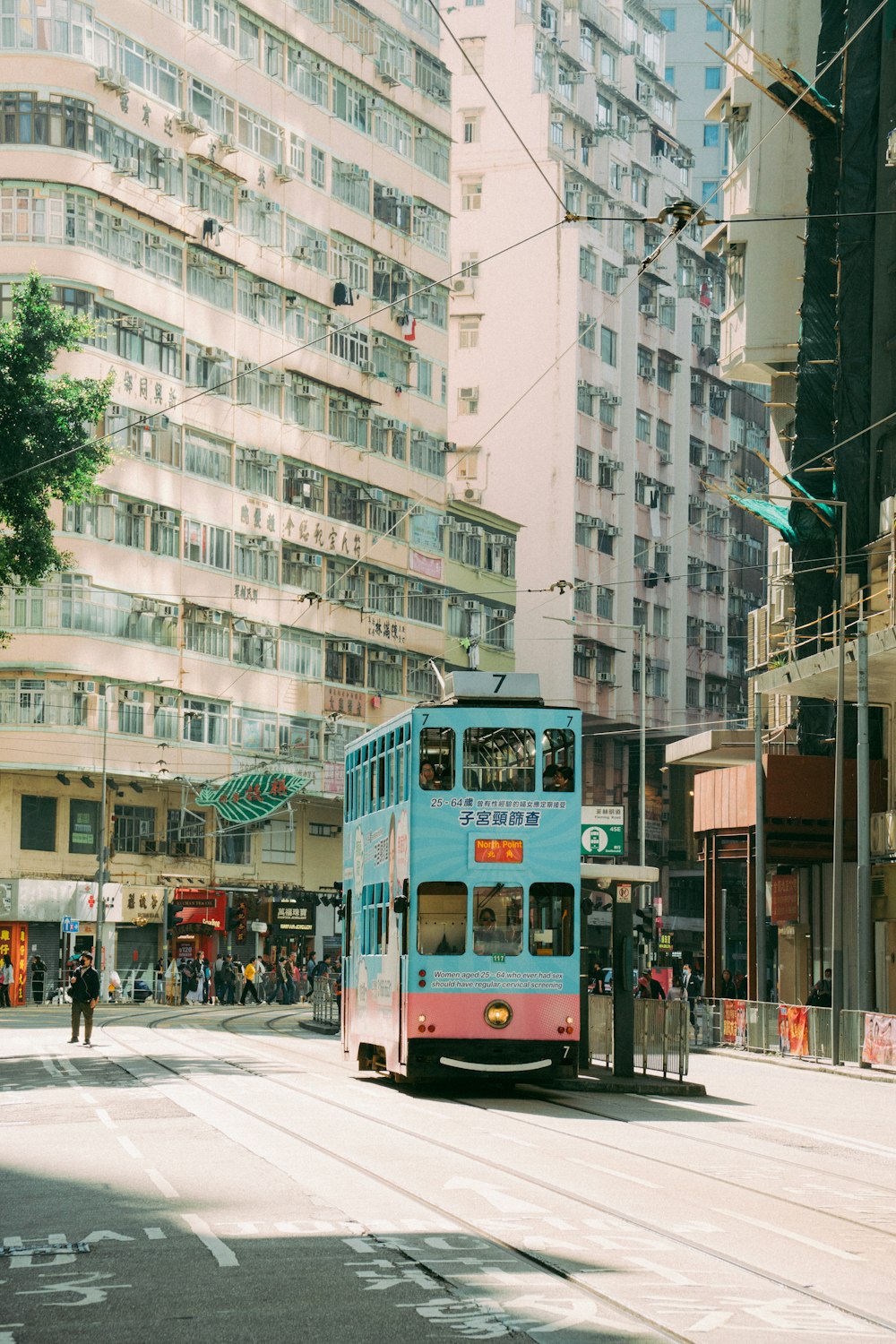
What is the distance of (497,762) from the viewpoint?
23594 millimetres

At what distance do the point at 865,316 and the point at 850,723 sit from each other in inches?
343

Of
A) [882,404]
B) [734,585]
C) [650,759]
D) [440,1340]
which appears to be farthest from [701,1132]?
[734,585]

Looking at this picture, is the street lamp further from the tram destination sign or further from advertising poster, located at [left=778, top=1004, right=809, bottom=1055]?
the tram destination sign

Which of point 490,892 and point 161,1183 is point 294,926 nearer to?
point 490,892

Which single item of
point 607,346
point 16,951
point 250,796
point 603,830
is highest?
point 607,346

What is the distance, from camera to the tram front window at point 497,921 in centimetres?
2372

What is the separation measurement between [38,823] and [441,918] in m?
36.5

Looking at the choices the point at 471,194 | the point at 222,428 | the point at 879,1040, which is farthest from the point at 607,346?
the point at 879,1040

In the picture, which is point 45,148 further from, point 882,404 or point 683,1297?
point 683,1297

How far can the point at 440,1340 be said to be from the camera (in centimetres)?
898

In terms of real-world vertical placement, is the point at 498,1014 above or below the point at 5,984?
above

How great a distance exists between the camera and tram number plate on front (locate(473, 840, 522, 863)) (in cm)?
2362

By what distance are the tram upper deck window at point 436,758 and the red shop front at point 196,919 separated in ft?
131

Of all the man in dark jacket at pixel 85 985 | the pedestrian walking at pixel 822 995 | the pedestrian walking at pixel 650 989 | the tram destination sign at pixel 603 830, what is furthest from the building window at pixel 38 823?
the tram destination sign at pixel 603 830
